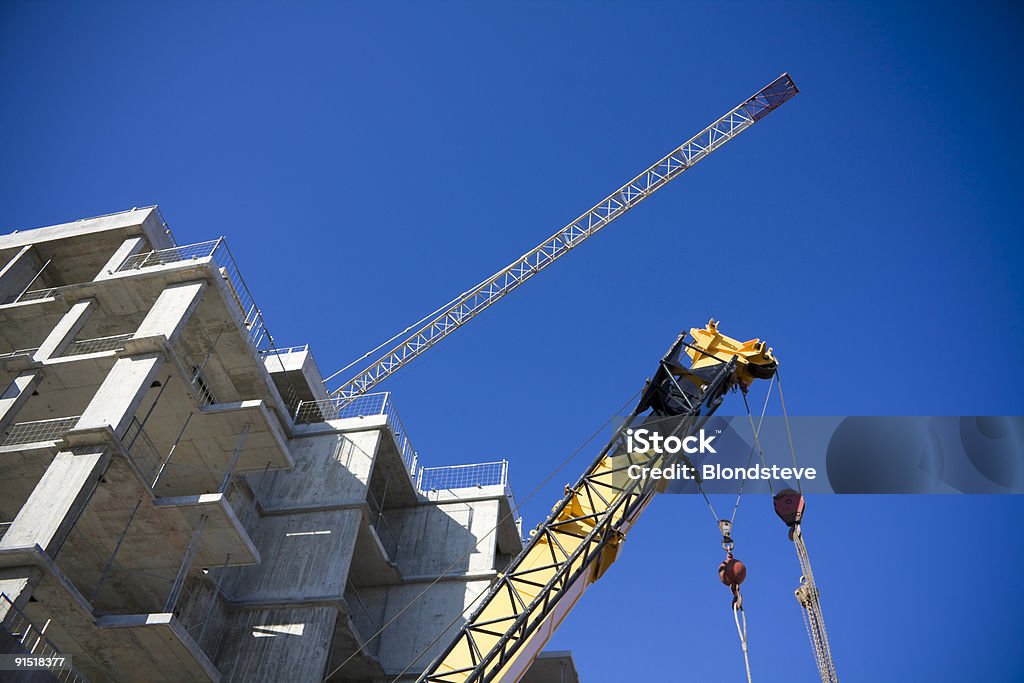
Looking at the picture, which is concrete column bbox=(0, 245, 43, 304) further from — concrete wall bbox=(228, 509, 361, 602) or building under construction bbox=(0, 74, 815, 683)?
concrete wall bbox=(228, 509, 361, 602)

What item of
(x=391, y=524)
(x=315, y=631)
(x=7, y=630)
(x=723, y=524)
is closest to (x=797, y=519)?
(x=723, y=524)

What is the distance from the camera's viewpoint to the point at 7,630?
15617 mm

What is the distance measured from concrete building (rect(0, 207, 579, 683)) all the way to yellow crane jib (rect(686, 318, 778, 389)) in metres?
11.9

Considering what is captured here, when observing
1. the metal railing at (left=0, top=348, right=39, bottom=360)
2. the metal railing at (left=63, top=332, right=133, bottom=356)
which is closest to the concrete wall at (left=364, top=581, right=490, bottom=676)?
the metal railing at (left=63, top=332, right=133, bottom=356)

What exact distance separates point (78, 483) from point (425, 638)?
12299 millimetres

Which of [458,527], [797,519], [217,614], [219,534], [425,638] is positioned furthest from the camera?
[458,527]

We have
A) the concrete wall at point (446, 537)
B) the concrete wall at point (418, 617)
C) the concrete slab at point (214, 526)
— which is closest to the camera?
the concrete slab at point (214, 526)

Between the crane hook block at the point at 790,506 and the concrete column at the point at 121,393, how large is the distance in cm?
1481

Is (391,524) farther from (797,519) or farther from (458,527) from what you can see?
(797,519)

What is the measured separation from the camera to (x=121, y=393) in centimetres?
1995

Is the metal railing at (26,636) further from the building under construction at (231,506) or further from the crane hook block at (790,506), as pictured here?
the crane hook block at (790,506)

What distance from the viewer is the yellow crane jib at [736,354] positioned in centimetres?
1773

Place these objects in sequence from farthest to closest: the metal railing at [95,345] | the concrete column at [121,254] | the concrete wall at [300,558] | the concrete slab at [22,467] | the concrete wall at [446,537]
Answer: the concrete wall at [446,537] → the metal railing at [95,345] → the concrete column at [121,254] → the concrete wall at [300,558] → the concrete slab at [22,467]

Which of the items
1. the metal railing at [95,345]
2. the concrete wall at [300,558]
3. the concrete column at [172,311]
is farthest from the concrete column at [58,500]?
the concrete wall at [300,558]
